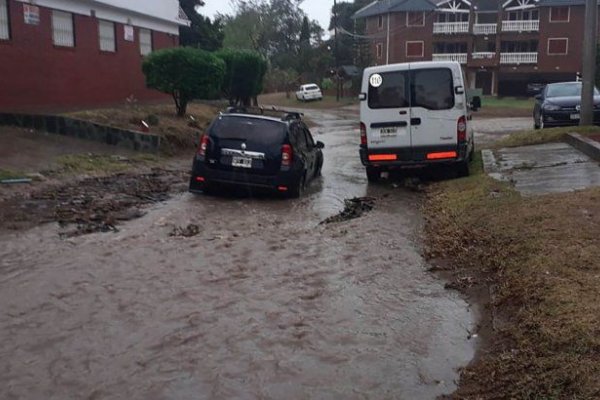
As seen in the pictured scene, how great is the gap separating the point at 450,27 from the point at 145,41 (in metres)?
42.7

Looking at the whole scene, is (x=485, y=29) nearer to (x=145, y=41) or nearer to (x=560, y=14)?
(x=560, y=14)

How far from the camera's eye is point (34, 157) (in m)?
14.1

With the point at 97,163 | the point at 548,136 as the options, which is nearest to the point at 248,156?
the point at 97,163

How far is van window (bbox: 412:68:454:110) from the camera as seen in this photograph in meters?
13.0

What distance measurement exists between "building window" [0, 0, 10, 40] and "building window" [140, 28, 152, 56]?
10329mm

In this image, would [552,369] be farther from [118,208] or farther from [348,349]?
[118,208]

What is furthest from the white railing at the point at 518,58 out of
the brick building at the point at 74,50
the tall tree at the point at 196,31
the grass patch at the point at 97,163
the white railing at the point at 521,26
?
the grass patch at the point at 97,163

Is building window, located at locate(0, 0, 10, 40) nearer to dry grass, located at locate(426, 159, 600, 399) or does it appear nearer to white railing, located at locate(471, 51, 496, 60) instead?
dry grass, located at locate(426, 159, 600, 399)

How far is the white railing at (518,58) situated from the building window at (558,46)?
4.80 ft

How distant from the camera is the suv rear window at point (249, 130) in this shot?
11.8 metres

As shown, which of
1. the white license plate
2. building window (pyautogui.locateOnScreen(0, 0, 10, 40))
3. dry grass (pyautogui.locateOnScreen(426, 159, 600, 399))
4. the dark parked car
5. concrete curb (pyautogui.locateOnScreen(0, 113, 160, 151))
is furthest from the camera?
the dark parked car

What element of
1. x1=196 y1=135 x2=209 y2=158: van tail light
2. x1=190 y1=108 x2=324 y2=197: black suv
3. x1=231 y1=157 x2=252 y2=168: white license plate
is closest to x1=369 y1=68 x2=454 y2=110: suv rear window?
x1=190 y1=108 x2=324 y2=197: black suv

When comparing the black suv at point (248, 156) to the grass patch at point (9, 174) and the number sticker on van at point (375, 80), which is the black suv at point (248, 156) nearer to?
the number sticker on van at point (375, 80)

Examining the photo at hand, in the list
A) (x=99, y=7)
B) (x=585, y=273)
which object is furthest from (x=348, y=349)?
(x=99, y=7)
